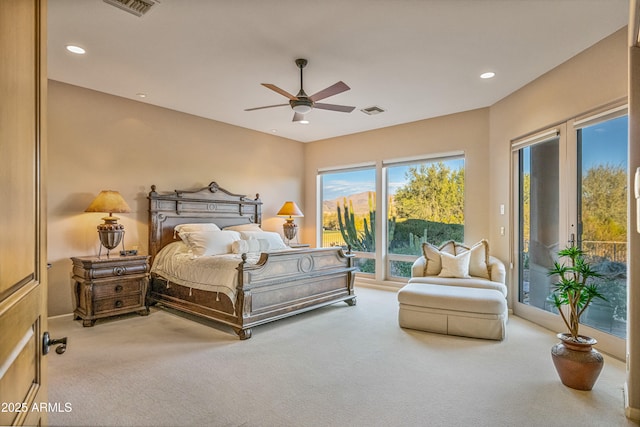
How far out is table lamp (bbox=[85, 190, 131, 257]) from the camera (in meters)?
4.15

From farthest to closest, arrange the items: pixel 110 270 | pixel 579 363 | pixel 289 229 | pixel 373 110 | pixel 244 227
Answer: pixel 289 229, pixel 244 227, pixel 373 110, pixel 110 270, pixel 579 363

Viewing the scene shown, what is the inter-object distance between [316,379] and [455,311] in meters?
1.74

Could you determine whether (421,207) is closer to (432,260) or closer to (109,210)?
(432,260)

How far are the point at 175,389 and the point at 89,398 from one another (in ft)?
1.78

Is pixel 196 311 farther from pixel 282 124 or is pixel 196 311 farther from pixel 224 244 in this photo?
pixel 282 124

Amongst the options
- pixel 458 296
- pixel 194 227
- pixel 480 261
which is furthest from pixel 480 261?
pixel 194 227

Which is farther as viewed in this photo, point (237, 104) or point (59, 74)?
point (237, 104)

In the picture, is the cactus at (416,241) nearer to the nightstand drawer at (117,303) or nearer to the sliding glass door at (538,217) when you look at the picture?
the sliding glass door at (538,217)

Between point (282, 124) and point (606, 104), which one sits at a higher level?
point (282, 124)

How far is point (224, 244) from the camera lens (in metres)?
4.78

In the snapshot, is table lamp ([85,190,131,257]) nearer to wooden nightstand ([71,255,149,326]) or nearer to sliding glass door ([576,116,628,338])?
wooden nightstand ([71,255,149,326])

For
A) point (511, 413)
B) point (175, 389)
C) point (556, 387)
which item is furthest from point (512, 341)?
point (175, 389)

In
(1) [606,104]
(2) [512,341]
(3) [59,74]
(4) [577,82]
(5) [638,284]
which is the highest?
(3) [59,74]

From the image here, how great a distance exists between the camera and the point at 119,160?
4699mm
